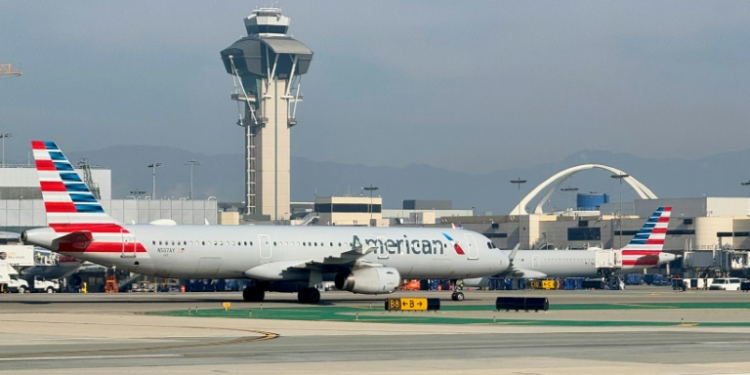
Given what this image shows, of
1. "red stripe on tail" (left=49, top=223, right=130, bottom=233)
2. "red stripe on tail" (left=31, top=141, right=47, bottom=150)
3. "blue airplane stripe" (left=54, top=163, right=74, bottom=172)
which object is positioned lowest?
"red stripe on tail" (left=49, top=223, right=130, bottom=233)

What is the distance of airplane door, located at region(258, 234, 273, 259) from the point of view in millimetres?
61406

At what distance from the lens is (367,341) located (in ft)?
110

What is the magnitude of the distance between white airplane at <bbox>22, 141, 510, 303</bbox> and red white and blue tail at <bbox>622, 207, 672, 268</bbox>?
48.4 meters

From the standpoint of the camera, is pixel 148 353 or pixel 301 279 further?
pixel 301 279

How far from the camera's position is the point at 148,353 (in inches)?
1140

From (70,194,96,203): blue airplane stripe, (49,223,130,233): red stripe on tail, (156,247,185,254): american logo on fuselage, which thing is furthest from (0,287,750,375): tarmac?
(70,194,96,203): blue airplane stripe

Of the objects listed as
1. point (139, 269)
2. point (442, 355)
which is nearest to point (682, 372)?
point (442, 355)

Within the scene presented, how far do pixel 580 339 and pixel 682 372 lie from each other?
9.90m

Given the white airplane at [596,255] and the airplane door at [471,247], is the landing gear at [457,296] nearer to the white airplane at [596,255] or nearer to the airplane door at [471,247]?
the airplane door at [471,247]

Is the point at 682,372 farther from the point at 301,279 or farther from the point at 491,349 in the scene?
the point at 301,279

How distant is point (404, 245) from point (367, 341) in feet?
108

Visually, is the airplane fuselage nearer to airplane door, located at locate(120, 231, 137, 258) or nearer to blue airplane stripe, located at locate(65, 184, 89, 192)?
airplane door, located at locate(120, 231, 137, 258)

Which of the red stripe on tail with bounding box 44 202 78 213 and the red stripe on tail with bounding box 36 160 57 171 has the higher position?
the red stripe on tail with bounding box 36 160 57 171

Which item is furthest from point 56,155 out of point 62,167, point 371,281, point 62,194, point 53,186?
point 371,281
